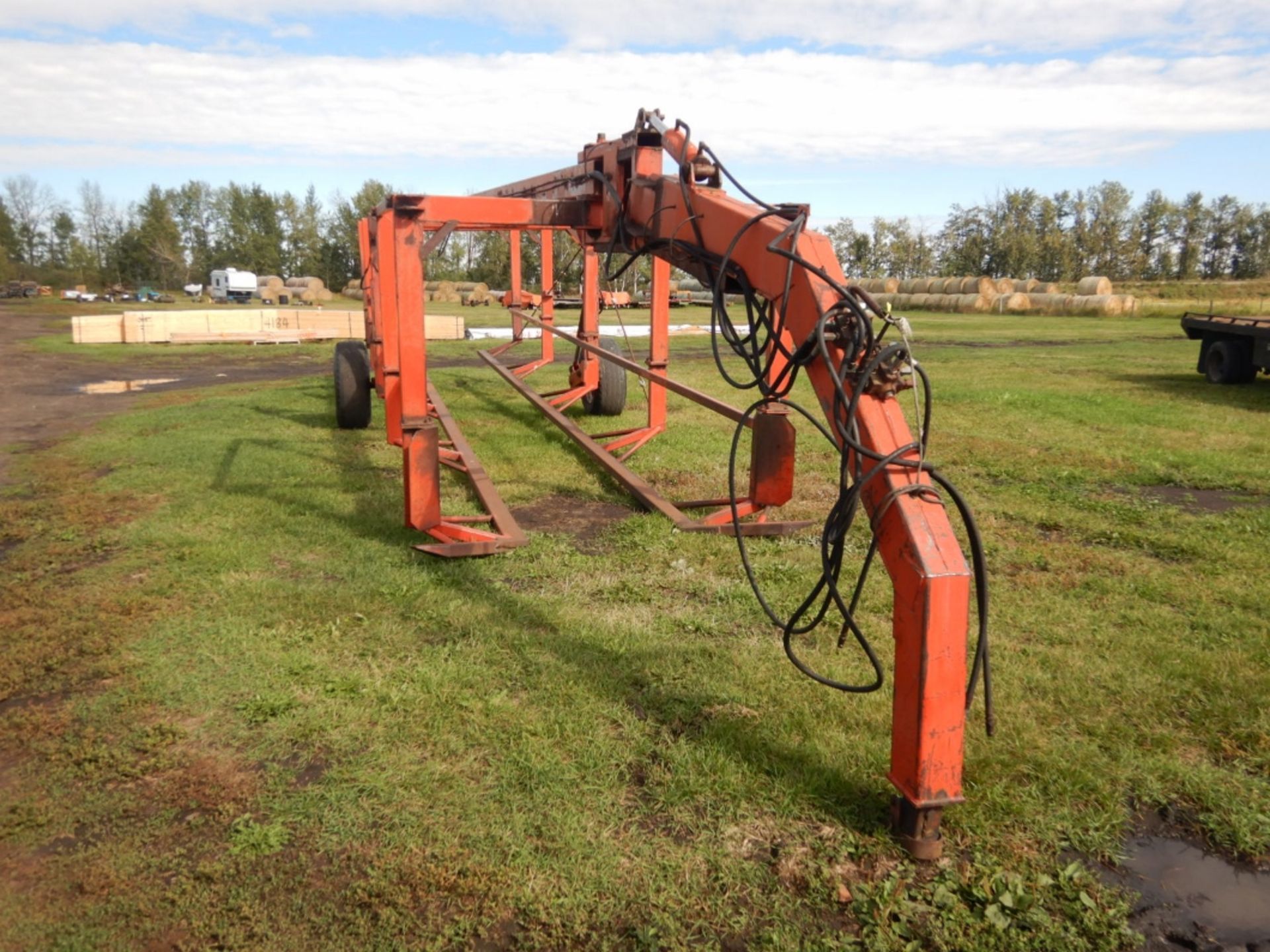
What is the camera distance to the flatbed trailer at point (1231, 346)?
13.0 meters

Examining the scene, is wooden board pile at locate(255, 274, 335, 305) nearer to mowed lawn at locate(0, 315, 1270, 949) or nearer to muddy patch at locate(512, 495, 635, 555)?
muddy patch at locate(512, 495, 635, 555)

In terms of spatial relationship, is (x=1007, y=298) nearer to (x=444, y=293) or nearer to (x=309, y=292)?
(x=444, y=293)

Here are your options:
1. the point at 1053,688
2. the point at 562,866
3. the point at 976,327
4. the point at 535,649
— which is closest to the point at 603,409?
the point at 535,649

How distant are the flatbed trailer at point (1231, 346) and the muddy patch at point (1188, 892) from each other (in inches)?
485

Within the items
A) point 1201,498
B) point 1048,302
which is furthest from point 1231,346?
point 1048,302

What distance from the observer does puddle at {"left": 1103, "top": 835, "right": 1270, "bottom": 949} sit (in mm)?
2602

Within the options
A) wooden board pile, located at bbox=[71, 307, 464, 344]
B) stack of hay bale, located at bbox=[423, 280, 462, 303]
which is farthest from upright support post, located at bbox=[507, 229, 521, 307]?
stack of hay bale, located at bbox=[423, 280, 462, 303]

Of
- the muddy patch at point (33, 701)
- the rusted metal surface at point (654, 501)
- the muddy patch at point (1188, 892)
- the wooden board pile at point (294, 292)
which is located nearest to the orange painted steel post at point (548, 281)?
the rusted metal surface at point (654, 501)

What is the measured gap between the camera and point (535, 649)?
171 inches

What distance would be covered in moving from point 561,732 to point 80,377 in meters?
16.6

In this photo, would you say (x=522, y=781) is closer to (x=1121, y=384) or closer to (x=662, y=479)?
(x=662, y=479)

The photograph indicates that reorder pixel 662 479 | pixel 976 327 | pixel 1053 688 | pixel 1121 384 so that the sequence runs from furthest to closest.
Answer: pixel 976 327 < pixel 1121 384 < pixel 662 479 < pixel 1053 688

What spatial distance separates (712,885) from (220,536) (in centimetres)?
457

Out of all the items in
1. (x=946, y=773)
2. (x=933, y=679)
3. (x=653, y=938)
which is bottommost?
(x=653, y=938)
